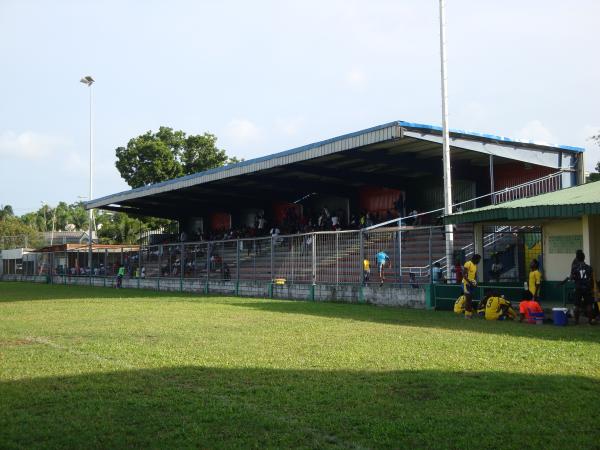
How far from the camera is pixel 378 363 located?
882 centimetres

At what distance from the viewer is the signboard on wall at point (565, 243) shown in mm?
17391

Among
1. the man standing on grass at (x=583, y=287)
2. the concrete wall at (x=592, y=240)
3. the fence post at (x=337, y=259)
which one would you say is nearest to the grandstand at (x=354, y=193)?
the fence post at (x=337, y=259)

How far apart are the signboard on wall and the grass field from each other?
191 inches

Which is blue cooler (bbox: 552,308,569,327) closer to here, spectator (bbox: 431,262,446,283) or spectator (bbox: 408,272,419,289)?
spectator (bbox: 431,262,446,283)

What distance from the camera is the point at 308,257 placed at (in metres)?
23.2

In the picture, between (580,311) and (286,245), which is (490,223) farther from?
(286,245)

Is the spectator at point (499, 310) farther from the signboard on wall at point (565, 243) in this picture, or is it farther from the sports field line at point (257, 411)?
the sports field line at point (257, 411)

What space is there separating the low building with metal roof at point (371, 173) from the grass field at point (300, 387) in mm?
12610

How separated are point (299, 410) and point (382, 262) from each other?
14.4 meters

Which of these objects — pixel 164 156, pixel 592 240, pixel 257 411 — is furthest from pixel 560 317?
pixel 164 156

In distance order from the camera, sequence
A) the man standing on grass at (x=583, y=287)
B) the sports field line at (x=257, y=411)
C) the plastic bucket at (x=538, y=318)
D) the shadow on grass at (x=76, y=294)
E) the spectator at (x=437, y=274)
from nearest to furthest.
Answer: the sports field line at (x=257, y=411)
the man standing on grass at (x=583, y=287)
the plastic bucket at (x=538, y=318)
the spectator at (x=437, y=274)
the shadow on grass at (x=76, y=294)

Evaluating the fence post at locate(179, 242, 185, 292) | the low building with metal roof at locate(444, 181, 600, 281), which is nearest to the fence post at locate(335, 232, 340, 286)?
the low building with metal roof at locate(444, 181, 600, 281)

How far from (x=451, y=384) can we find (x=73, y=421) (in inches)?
161

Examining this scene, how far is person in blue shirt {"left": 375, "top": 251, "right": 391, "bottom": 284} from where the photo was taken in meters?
20.2
